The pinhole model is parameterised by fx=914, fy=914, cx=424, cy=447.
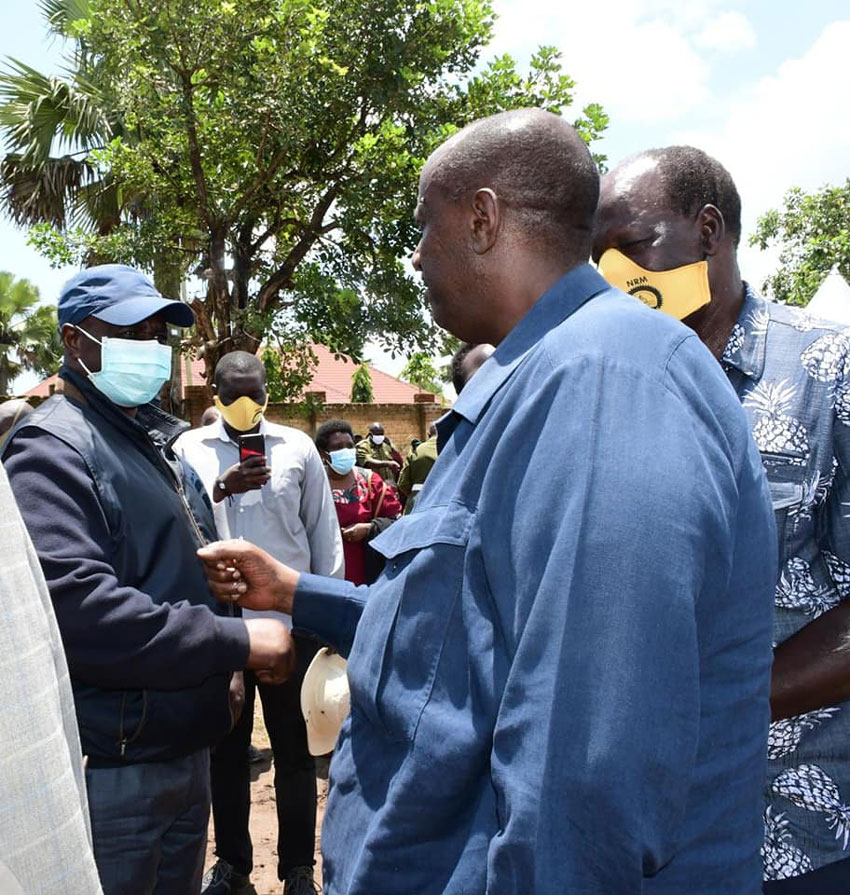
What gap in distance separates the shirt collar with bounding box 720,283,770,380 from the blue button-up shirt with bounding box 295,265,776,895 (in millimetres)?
611

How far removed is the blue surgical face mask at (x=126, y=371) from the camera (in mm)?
2695

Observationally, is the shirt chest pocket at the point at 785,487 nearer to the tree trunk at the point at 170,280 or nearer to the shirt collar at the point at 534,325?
the shirt collar at the point at 534,325

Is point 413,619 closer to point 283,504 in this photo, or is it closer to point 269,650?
point 269,650

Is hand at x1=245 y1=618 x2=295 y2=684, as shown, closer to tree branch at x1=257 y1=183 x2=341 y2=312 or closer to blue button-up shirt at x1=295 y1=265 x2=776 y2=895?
blue button-up shirt at x1=295 y1=265 x2=776 y2=895

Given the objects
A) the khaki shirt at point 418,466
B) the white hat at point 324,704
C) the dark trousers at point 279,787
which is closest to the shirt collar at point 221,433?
the dark trousers at point 279,787

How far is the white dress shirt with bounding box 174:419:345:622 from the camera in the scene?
4395 mm

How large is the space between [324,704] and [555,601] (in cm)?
122

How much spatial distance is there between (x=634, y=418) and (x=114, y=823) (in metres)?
1.98

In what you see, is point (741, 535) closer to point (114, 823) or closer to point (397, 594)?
point (397, 594)

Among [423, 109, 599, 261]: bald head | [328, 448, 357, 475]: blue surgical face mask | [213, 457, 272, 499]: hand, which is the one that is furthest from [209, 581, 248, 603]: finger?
[328, 448, 357, 475]: blue surgical face mask

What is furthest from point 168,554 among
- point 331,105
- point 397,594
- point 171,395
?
point 171,395

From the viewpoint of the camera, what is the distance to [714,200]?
80.1 inches

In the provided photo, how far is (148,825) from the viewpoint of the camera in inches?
98.0

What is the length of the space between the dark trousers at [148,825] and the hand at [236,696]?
16 cm
